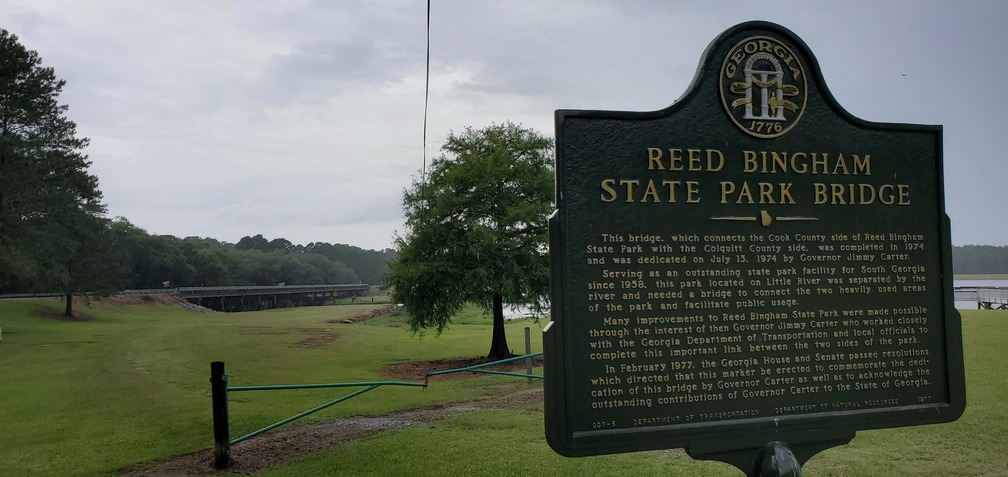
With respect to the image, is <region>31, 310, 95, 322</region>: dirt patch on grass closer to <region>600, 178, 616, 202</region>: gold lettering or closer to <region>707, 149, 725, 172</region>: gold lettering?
<region>600, 178, 616, 202</region>: gold lettering

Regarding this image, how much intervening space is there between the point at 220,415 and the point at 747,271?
773cm

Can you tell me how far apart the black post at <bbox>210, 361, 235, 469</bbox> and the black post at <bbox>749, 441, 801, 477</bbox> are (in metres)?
7.26

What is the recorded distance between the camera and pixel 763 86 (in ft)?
19.7

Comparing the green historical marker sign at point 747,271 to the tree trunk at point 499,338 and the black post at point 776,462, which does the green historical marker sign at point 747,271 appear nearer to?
the black post at point 776,462

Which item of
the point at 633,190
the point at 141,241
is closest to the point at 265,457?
the point at 633,190

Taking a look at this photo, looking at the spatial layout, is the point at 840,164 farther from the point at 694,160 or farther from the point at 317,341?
the point at 317,341

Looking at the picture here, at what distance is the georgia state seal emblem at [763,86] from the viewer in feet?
19.4

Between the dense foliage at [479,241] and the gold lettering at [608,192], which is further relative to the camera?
the dense foliage at [479,241]

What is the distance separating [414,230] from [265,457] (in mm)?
Result: 16986

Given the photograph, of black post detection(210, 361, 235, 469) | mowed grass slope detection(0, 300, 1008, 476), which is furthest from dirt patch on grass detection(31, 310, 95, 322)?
black post detection(210, 361, 235, 469)

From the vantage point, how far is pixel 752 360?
5801 millimetres

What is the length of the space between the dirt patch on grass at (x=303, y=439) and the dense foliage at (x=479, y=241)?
10.2 metres

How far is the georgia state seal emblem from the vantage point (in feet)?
19.4

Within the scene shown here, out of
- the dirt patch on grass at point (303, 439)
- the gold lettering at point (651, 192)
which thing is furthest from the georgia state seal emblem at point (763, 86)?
the dirt patch on grass at point (303, 439)
